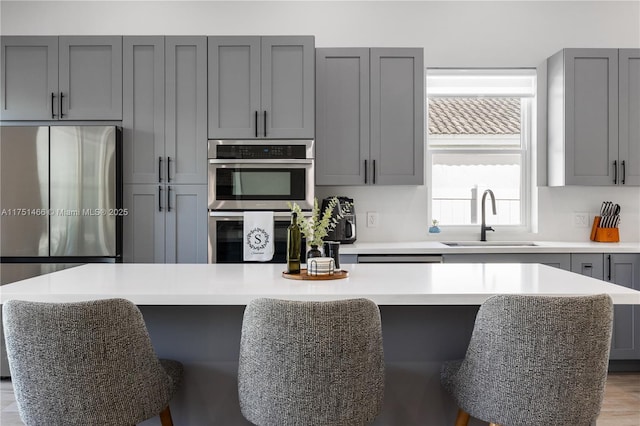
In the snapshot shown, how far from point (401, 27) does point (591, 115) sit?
1548 millimetres

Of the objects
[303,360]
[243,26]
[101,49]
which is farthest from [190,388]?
[243,26]

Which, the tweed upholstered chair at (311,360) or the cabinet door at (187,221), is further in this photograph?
the cabinet door at (187,221)

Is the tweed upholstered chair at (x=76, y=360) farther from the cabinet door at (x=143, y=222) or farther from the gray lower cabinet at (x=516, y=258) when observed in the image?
the gray lower cabinet at (x=516, y=258)

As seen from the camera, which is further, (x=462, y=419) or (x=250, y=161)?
(x=250, y=161)

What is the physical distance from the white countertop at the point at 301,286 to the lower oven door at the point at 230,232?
1.06m

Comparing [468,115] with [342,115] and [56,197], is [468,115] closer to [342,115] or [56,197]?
[342,115]

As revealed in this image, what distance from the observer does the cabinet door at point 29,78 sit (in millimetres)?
3352

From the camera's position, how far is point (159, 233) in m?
3.36

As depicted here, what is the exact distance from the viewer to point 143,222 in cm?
336

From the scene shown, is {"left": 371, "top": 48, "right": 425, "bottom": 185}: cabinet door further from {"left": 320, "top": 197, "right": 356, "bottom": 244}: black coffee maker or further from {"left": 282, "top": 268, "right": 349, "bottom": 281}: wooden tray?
{"left": 282, "top": 268, "right": 349, "bottom": 281}: wooden tray

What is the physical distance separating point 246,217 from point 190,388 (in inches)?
59.1

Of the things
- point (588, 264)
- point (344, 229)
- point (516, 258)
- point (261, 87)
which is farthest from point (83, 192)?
point (588, 264)

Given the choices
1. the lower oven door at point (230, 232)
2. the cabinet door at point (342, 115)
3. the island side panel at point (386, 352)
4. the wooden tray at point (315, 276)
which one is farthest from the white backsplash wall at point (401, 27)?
the island side panel at point (386, 352)

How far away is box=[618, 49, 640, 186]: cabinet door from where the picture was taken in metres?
3.61
